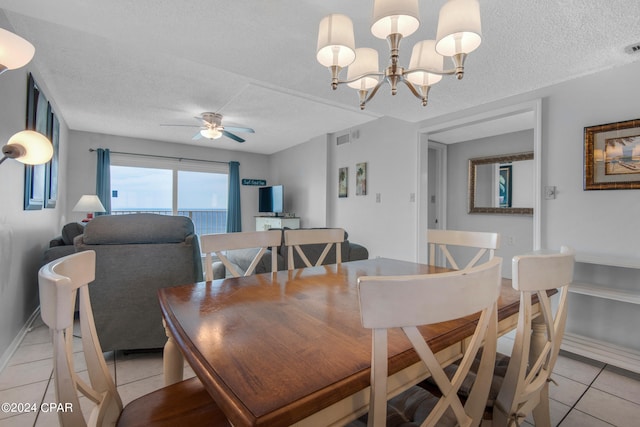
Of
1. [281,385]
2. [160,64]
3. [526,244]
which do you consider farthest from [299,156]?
[281,385]

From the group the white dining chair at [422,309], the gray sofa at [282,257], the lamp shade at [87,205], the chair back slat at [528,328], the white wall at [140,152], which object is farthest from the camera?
the white wall at [140,152]

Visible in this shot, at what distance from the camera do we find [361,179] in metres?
4.58

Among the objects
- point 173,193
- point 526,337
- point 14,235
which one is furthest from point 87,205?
point 526,337

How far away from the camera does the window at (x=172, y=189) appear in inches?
221

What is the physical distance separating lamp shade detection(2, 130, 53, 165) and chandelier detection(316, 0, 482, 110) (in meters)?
1.44

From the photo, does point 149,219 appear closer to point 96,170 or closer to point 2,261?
point 2,261

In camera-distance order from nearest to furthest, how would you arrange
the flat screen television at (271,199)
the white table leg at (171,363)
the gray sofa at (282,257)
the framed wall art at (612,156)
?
1. the white table leg at (171,363)
2. the framed wall art at (612,156)
3. the gray sofa at (282,257)
4. the flat screen television at (271,199)

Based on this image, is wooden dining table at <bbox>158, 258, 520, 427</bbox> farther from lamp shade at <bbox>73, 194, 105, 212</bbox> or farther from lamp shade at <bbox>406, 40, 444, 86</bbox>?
lamp shade at <bbox>73, 194, 105, 212</bbox>

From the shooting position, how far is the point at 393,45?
4.46 feet

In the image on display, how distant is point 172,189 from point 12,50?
16.7 ft

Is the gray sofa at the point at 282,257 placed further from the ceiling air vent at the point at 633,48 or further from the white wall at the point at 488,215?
the ceiling air vent at the point at 633,48

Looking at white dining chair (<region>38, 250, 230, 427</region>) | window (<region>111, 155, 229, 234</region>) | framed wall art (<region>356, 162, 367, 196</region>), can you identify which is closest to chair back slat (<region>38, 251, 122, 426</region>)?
white dining chair (<region>38, 250, 230, 427</region>)

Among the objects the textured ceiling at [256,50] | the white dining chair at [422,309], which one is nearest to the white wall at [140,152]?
the textured ceiling at [256,50]

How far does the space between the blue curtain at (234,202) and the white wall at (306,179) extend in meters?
0.92
